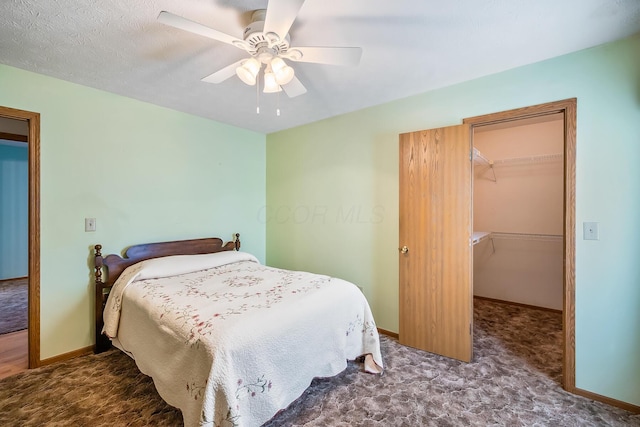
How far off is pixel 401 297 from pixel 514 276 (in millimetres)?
2106

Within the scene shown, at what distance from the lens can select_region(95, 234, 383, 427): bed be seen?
138cm

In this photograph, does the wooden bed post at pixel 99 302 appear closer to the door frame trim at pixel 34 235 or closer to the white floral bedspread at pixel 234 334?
the white floral bedspread at pixel 234 334

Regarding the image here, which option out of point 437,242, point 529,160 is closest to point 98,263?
point 437,242

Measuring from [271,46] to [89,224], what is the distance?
2309mm

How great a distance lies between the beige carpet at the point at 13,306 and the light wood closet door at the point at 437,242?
4131 millimetres

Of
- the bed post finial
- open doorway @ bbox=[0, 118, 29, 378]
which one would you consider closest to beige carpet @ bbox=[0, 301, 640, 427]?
the bed post finial

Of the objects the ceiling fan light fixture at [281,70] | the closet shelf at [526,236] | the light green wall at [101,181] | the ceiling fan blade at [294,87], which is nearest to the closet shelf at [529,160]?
the closet shelf at [526,236]

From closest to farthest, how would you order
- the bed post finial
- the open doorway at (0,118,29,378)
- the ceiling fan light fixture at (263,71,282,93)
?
the ceiling fan light fixture at (263,71,282,93) < the bed post finial < the open doorway at (0,118,29,378)

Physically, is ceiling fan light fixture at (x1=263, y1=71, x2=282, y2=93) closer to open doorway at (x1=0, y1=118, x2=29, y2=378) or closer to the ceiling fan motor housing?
the ceiling fan motor housing

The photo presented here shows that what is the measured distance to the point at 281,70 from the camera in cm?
166

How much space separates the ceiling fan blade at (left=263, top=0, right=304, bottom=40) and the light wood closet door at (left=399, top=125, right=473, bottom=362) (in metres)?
1.60

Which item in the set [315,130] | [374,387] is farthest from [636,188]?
[315,130]

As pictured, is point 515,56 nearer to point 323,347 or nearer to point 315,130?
point 315,130

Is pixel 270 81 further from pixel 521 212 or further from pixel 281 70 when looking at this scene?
pixel 521 212
